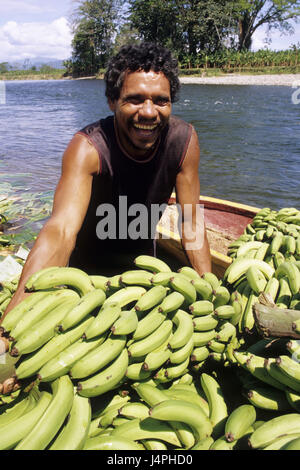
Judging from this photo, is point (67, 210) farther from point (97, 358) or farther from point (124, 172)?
point (97, 358)

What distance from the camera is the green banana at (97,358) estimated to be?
121 centimetres

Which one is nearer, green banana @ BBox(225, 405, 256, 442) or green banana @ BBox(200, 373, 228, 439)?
green banana @ BBox(225, 405, 256, 442)

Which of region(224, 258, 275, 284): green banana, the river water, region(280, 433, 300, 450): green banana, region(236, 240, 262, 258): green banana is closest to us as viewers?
region(280, 433, 300, 450): green banana

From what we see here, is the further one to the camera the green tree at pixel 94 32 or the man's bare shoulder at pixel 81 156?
the green tree at pixel 94 32

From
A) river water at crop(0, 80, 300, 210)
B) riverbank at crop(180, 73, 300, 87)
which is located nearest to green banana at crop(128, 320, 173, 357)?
river water at crop(0, 80, 300, 210)

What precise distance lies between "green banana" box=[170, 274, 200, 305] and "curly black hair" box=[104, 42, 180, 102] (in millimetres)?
1500

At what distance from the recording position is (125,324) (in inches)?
50.4

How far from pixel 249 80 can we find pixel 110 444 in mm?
43406

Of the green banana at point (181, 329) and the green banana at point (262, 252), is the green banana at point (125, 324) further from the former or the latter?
the green banana at point (262, 252)

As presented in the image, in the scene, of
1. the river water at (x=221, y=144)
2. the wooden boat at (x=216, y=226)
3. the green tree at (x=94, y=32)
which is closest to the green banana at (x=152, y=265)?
the wooden boat at (x=216, y=226)

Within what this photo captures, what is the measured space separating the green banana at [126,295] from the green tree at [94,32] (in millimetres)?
73001

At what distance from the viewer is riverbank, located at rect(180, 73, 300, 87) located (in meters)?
36.0

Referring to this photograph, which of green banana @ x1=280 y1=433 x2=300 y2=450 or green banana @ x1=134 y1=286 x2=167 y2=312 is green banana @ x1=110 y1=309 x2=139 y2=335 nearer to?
green banana @ x1=134 y1=286 x2=167 y2=312
